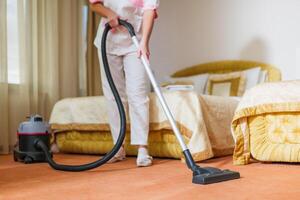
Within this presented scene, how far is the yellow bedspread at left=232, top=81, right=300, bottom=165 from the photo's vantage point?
7.93 feet

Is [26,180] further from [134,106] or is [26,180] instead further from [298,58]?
[298,58]

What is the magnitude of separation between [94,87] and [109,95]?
1.90 meters

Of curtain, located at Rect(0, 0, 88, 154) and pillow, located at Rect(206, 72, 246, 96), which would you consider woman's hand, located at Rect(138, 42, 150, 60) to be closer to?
curtain, located at Rect(0, 0, 88, 154)

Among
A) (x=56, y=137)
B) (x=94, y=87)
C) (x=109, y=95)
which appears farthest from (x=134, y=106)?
(x=94, y=87)

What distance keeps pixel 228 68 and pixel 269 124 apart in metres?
1.96

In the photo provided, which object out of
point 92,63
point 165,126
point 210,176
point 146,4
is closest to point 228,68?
point 92,63

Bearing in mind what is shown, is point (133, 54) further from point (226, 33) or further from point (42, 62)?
point (226, 33)

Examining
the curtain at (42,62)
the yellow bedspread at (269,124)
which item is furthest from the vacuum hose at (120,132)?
the curtain at (42,62)

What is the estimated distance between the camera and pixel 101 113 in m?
3.15

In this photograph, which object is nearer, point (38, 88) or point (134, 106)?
point (134, 106)

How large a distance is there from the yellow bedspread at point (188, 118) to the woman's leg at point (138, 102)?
0.91 ft

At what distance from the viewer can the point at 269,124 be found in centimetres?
252

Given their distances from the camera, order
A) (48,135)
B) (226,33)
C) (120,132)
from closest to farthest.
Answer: (120,132), (48,135), (226,33)

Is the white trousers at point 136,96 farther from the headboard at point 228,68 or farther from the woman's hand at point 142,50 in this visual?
the headboard at point 228,68
